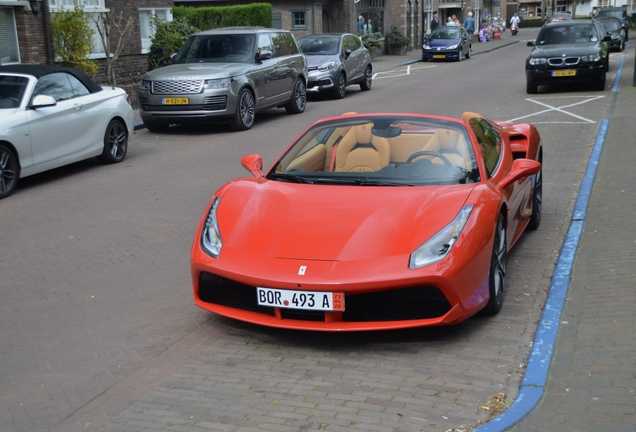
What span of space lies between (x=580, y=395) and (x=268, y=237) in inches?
A: 83.9

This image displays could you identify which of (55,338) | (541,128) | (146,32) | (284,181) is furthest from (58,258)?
(146,32)

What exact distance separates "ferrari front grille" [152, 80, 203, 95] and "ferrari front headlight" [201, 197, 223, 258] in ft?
31.5

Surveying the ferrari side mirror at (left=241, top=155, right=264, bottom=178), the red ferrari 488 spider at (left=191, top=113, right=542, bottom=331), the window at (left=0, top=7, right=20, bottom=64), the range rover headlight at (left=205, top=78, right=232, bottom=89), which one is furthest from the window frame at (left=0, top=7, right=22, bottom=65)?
the red ferrari 488 spider at (left=191, top=113, right=542, bottom=331)

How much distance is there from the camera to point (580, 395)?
14.1ft

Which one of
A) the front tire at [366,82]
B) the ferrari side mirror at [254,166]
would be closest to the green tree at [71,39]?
the front tire at [366,82]

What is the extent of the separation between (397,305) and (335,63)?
17004 mm

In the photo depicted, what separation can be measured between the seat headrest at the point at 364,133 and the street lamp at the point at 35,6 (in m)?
15.1

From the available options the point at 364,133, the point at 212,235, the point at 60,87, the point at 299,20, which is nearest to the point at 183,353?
the point at 212,235

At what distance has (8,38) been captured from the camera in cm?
1906

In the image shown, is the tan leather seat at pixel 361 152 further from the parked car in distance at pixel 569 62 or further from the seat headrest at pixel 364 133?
the parked car in distance at pixel 569 62

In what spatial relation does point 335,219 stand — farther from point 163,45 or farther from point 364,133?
point 163,45

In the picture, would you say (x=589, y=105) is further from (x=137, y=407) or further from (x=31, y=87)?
(x=137, y=407)

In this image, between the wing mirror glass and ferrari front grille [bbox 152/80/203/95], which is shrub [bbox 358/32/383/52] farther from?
the wing mirror glass

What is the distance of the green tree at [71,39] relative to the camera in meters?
19.6
